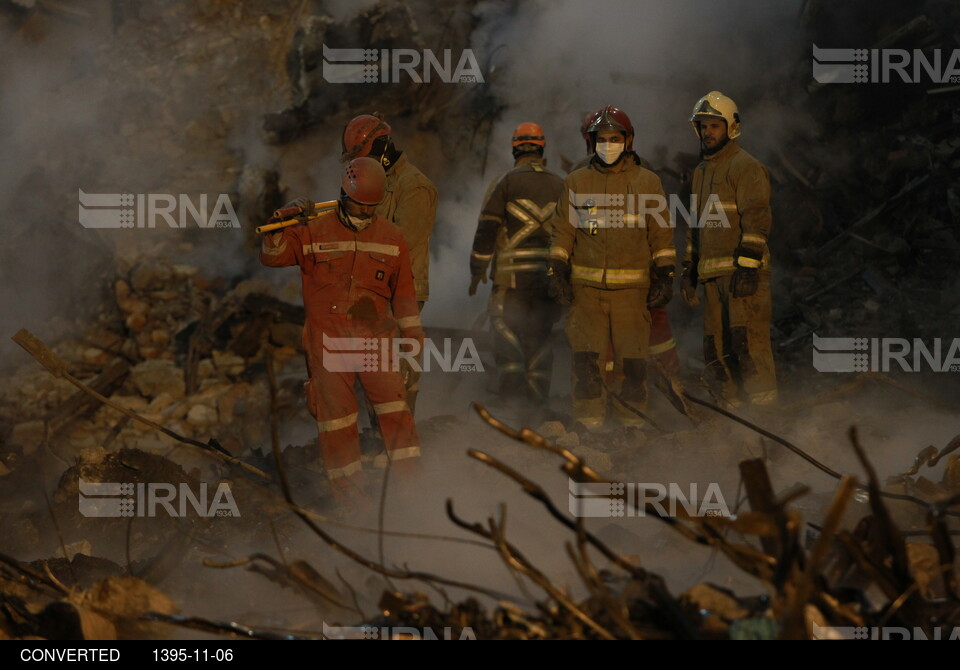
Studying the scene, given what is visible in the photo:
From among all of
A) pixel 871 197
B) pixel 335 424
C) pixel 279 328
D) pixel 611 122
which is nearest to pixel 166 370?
pixel 279 328

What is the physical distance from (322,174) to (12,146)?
3597mm

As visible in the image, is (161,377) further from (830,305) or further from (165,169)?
(830,305)

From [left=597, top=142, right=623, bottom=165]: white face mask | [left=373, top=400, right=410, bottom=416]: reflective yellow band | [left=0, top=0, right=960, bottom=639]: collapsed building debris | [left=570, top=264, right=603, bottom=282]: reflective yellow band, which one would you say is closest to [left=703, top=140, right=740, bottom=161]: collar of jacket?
[left=597, top=142, right=623, bottom=165]: white face mask

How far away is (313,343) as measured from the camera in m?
5.96

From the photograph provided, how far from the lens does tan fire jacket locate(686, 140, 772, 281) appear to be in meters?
7.36

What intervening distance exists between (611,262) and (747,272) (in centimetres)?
100

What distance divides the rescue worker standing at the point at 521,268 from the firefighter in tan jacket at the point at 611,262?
75cm

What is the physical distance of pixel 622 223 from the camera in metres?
7.44

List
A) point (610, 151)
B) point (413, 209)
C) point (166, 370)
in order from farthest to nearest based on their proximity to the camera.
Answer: point (166, 370)
point (610, 151)
point (413, 209)

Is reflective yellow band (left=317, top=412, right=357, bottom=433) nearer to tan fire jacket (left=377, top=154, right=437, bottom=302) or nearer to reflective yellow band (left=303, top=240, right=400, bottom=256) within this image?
reflective yellow band (left=303, top=240, right=400, bottom=256)

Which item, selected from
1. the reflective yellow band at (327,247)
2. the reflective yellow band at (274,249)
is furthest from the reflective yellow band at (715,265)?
the reflective yellow band at (274,249)

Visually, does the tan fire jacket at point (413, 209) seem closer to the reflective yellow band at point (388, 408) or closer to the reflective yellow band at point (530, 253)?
the reflective yellow band at point (530, 253)

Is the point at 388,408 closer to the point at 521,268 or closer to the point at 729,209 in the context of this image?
the point at 521,268

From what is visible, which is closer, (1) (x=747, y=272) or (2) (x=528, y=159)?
(1) (x=747, y=272)
